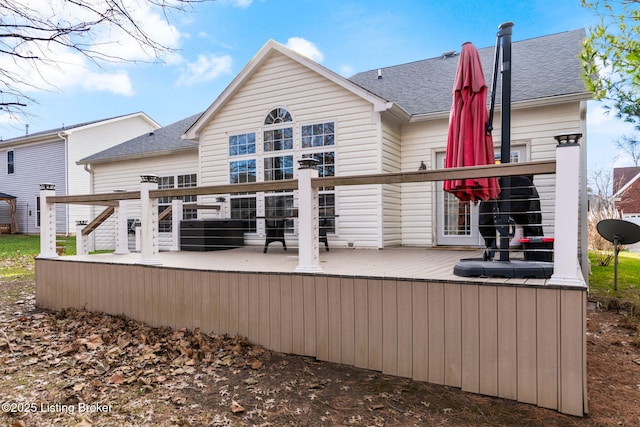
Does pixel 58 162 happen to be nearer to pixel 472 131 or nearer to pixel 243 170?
pixel 243 170

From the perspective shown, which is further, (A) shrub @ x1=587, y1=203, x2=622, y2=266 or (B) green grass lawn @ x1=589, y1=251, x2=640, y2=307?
(A) shrub @ x1=587, y1=203, x2=622, y2=266

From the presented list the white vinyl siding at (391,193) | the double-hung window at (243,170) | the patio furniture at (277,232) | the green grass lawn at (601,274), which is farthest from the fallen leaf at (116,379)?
the green grass lawn at (601,274)

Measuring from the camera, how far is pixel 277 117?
8.16 meters

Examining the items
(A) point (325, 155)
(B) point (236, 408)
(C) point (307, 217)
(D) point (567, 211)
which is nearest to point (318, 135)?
(A) point (325, 155)

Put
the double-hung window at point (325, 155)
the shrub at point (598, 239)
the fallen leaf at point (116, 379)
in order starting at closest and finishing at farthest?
the fallen leaf at point (116, 379) < the double-hung window at point (325, 155) < the shrub at point (598, 239)

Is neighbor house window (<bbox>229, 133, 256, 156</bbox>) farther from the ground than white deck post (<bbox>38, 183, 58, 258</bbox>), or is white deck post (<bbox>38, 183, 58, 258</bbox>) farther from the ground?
neighbor house window (<bbox>229, 133, 256, 156</bbox>)

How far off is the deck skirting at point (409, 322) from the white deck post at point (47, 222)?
7.70 ft

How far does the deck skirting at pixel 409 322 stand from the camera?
9.20 feet

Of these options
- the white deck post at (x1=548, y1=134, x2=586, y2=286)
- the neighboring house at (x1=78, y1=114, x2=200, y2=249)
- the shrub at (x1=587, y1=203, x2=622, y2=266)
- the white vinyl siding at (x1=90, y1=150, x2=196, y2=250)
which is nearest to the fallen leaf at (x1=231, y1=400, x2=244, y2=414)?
the white deck post at (x1=548, y1=134, x2=586, y2=286)

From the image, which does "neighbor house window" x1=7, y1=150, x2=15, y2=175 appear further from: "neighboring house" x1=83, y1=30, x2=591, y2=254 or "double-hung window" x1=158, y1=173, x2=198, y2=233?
"neighboring house" x1=83, y1=30, x2=591, y2=254

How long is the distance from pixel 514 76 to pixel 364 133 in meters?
3.46

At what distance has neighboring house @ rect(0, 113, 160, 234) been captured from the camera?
17.5 meters

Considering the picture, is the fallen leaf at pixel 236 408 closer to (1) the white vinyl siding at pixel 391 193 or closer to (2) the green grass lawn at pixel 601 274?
(1) the white vinyl siding at pixel 391 193

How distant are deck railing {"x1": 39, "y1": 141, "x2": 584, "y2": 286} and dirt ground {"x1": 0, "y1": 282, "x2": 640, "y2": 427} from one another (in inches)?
39.3
